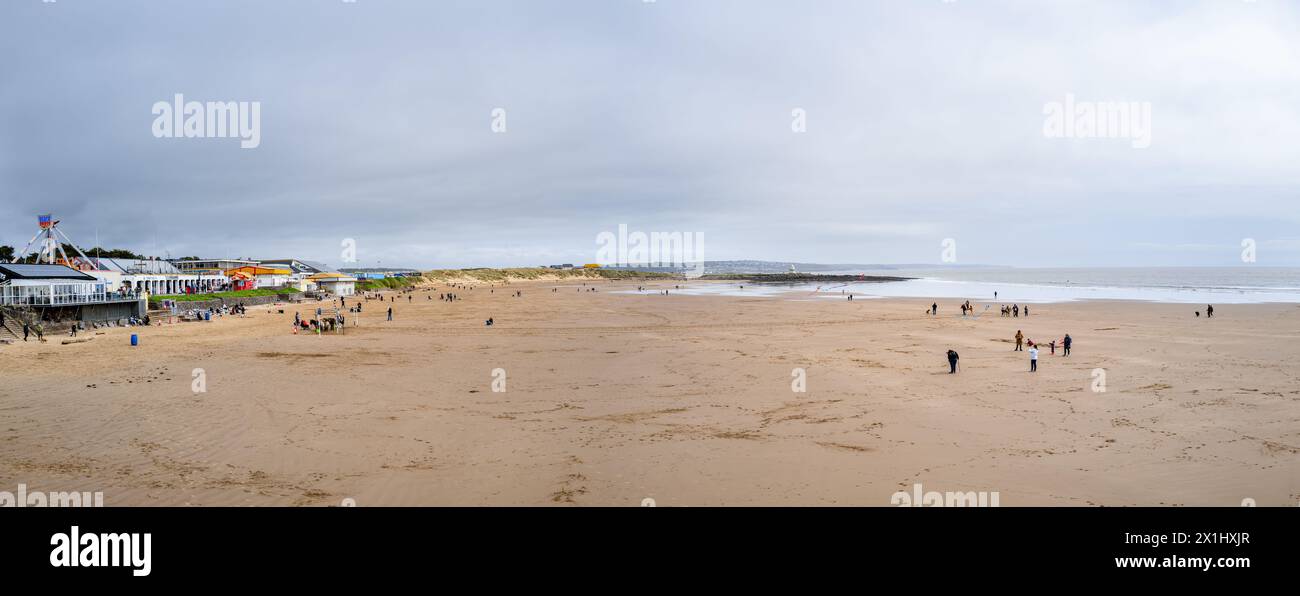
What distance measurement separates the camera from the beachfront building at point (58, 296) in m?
35.3

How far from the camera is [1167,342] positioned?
28.7m

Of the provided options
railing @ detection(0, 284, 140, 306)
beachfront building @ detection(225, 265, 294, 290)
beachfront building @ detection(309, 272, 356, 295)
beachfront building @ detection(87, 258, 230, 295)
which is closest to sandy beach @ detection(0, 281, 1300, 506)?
railing @ detection(0, 284, 140, 306)

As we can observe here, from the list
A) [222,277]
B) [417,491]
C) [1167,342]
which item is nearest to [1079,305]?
[1167,342]

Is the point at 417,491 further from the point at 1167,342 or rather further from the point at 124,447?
the point at 1167,342

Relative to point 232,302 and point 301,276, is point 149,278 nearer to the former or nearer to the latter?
point 232,302

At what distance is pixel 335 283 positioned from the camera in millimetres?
95750

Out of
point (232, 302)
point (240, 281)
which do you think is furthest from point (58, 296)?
point (240, 281)

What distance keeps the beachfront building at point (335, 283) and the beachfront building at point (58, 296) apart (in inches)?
1798

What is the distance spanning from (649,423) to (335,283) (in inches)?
3725

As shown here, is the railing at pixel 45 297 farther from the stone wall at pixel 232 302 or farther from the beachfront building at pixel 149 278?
the beachfront building at pixel 149 278

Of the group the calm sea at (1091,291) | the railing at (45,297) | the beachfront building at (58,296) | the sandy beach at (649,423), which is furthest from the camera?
the calm sea at (1091,291)

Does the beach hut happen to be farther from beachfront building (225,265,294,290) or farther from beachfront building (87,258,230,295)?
beachfront building (87,258,230,295)

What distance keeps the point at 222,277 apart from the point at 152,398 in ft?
256

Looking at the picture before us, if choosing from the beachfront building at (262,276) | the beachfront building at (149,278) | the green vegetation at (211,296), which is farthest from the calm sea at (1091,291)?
the beachfront building at (149,278)
